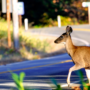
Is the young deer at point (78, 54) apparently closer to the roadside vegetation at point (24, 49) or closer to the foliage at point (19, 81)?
the foliage at point (19, 81)

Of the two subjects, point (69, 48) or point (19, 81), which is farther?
point (69, 48)

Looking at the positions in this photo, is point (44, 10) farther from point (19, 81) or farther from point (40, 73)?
point (19, 81)

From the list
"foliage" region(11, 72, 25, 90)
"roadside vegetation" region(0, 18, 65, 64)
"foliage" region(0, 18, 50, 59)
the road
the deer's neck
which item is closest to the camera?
"foliage" region(11, 72, 25, 90)

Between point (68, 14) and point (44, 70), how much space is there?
3513 cm

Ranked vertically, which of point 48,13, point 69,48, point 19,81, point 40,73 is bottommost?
point 48,13

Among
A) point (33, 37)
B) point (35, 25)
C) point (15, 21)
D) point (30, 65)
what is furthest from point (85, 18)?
point (30, 65)

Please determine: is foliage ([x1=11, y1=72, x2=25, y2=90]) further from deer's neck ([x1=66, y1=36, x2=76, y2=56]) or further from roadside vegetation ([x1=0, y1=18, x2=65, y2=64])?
roadside vegetation ([x1=0, y1=18, x2=65, y2=64])

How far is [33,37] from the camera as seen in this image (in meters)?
23.0

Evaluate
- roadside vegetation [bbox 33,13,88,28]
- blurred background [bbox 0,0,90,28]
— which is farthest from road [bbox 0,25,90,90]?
blurred background [bbox 0,0,90,28]

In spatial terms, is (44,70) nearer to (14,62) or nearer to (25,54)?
(14,62)

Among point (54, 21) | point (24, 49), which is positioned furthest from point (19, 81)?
point (54, 21)

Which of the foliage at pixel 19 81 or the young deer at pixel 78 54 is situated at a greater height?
the foliage at pixel 19 81

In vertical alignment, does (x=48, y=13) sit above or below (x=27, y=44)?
below

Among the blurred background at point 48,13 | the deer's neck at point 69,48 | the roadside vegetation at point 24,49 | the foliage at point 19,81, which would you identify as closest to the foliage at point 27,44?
the roadside vegetation at point 24,49
